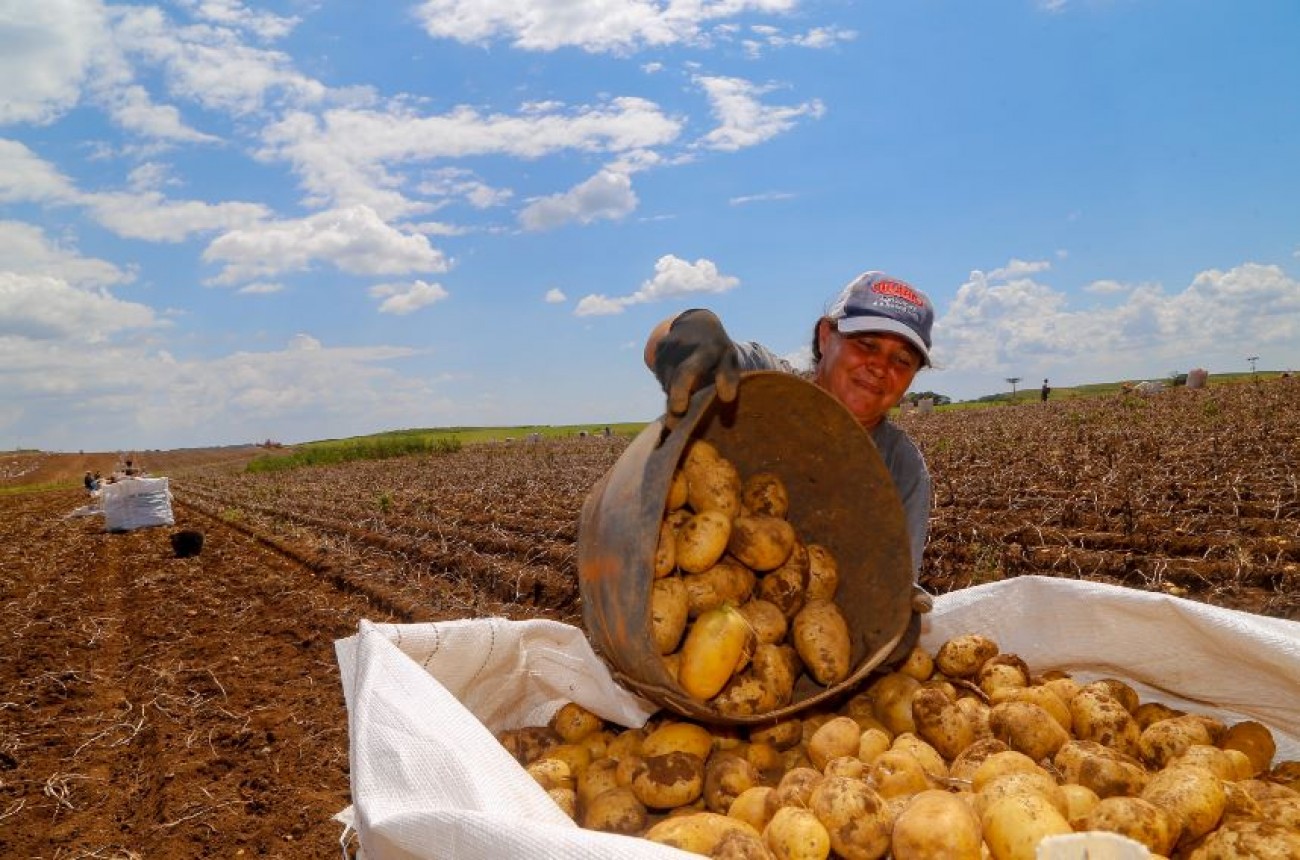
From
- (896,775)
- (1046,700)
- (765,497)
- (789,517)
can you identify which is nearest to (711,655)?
(896,775)

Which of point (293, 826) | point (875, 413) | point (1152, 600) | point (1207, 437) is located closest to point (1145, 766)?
point (1152, 600)

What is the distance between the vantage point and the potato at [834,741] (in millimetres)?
2580

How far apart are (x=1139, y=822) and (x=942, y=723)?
0.74 meters

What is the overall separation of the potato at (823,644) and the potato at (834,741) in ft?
0.51

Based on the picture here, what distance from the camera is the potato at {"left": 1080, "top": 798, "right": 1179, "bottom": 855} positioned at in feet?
6.35

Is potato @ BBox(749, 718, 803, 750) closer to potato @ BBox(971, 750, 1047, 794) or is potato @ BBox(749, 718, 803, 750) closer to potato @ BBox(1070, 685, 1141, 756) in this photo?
potato @ BBox(971, 750, 1047, 794)

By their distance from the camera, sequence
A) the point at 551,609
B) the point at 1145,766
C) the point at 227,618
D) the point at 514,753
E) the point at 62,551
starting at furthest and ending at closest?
the point at 62,551 → the point at 227,618 → the point at 551,609 → the point at 514,753 → the point at 1145,766

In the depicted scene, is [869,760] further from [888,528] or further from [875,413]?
[875,413]

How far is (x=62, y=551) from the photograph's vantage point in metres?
14.6

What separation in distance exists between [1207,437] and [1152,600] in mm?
14775

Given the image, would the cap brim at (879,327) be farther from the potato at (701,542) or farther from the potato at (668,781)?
the potato at (668,781)

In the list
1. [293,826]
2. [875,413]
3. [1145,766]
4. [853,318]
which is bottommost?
[293,826]

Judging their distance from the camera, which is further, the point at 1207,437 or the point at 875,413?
the point at 1207,437

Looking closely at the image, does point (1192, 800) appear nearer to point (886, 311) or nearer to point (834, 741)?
point (834, 741)
